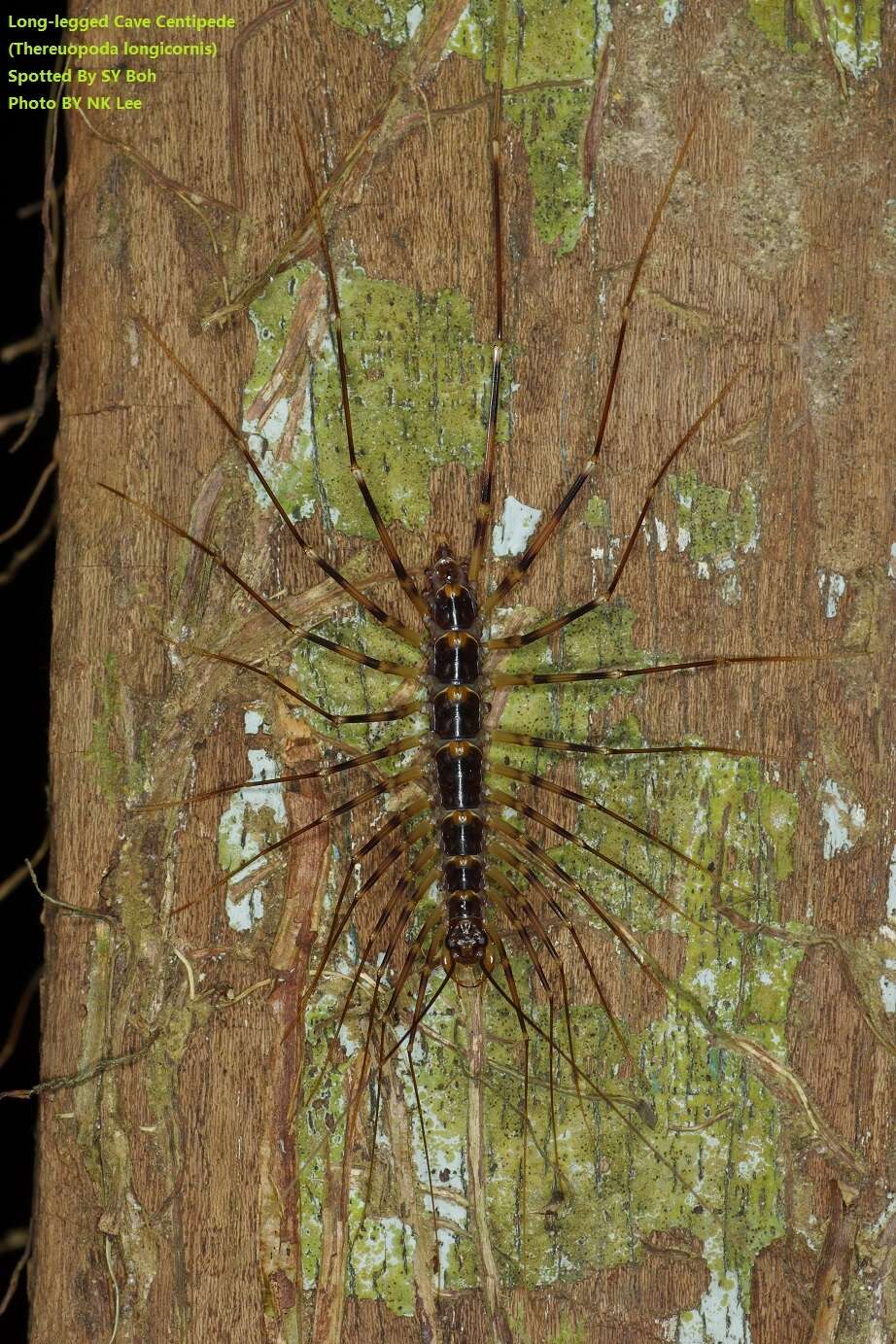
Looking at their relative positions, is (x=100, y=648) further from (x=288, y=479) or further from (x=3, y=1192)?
(x=3, y=1192)

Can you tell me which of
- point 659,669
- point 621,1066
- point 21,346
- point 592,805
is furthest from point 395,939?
point 21,346

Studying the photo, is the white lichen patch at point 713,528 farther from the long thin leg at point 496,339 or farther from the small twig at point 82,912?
the small twig at point 82,912

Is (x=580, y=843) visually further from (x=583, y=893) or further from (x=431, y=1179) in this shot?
(x=431, y=1179)

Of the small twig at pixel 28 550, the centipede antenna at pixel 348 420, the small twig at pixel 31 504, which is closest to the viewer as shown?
the centipede antenna at pixel 348 420

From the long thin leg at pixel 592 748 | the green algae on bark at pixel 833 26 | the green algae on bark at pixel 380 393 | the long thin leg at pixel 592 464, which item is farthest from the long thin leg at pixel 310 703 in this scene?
the green algae on bark at pixel 833 26

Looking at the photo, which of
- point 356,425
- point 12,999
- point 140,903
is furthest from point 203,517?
point 12,999

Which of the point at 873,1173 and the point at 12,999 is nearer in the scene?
the point at 873,1173
